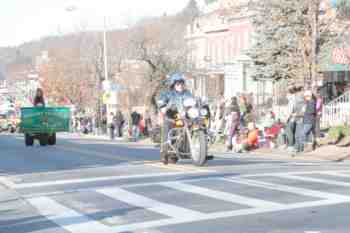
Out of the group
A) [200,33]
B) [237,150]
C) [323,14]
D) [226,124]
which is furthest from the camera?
[200,33]

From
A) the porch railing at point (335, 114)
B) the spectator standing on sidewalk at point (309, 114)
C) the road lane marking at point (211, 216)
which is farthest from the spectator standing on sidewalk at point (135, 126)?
the road lane marking at point (211, 216)

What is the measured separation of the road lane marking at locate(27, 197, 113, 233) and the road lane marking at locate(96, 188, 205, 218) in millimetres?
893

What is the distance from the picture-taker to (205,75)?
6266 cm

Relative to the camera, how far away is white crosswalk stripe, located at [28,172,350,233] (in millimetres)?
9641

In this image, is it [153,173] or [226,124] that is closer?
[153,173]

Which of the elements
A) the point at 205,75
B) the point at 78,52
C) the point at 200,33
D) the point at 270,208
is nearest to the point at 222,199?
the point at 270,208

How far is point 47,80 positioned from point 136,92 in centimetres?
2135

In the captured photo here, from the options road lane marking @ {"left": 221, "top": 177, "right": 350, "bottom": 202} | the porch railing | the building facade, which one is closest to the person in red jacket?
the porch railing

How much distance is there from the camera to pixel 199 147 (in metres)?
16.1

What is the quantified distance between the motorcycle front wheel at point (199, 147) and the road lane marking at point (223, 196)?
8.93 ft

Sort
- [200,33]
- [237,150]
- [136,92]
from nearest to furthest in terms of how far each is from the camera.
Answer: [237,150]
[136,92]
[200,33]

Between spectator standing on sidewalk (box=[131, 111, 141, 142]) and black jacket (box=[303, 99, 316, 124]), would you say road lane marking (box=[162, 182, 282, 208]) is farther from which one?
spectator standing on sidewalk (box=[131, 111, 141, 142])

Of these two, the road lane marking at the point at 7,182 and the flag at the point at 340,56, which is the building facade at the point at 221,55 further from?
the road lane marking at the point at 7,182

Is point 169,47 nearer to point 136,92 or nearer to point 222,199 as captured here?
point 136,92
